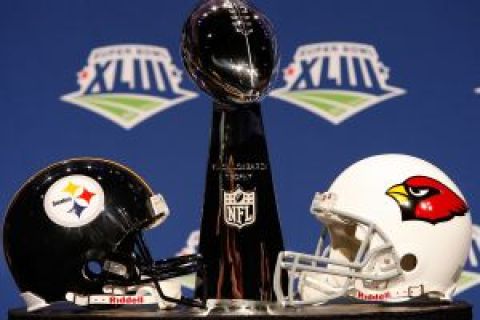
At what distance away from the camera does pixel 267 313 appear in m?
1.50

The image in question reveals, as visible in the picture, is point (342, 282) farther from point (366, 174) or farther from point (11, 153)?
point (11, 153)

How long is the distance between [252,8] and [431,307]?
1.61 ft

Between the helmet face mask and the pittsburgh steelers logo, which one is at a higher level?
the pittsburgh steelers logo

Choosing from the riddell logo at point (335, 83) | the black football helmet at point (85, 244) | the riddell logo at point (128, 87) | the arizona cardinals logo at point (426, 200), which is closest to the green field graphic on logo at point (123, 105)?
the riddell logo at point (128, 87)

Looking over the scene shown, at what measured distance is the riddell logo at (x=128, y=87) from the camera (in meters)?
2.07

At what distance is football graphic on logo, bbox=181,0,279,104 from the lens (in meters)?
1.53

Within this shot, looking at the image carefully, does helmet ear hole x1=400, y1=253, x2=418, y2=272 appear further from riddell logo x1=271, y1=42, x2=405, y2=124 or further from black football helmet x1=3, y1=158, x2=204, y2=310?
riddell logo x1=271, y1=42, x2=405, y2=124

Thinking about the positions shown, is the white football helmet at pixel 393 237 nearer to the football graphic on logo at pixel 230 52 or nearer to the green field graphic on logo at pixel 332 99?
the football graphic on logo at pixel 230 52

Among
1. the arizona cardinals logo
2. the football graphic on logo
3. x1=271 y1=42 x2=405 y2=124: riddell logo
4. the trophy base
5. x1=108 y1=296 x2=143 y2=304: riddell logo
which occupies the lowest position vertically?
the trophy base

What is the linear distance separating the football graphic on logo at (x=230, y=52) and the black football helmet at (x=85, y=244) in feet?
0.61

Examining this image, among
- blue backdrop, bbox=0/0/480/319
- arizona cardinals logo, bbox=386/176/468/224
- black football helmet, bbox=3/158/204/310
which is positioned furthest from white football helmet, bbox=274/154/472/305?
blue backdrop, bbox=0/0/480/319

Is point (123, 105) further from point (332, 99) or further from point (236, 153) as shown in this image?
point (236, 153)

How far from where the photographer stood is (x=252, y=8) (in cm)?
159

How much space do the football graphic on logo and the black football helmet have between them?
0.61 ft
